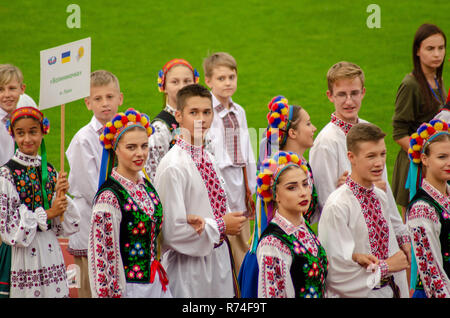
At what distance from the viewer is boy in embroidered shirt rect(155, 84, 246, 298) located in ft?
17.1

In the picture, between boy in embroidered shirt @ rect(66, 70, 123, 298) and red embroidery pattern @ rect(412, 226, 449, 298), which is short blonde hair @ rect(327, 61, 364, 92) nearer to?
red embroidery pattern @ rect(412, 226, 449, 298)

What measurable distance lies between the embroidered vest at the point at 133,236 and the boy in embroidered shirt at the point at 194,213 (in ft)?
0.91

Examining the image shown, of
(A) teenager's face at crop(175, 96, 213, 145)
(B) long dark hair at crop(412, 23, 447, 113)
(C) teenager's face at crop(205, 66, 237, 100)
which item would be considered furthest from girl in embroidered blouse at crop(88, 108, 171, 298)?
(B) long dark hair at crop(412, 23, 447, 113)

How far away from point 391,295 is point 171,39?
461 inches

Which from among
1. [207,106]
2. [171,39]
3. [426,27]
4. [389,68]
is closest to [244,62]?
[171,39]

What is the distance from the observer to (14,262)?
17.9 feet

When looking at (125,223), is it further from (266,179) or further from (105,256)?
(266,179)

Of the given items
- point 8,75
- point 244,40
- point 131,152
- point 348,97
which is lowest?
point 131,152

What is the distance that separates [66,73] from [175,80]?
1436mm

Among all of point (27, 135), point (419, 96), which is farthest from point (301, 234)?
Result: point (419, 96)

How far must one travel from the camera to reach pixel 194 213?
5.37 meters

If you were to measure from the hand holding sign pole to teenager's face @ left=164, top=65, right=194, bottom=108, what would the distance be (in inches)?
52.3

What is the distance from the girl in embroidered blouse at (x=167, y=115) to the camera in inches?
252
